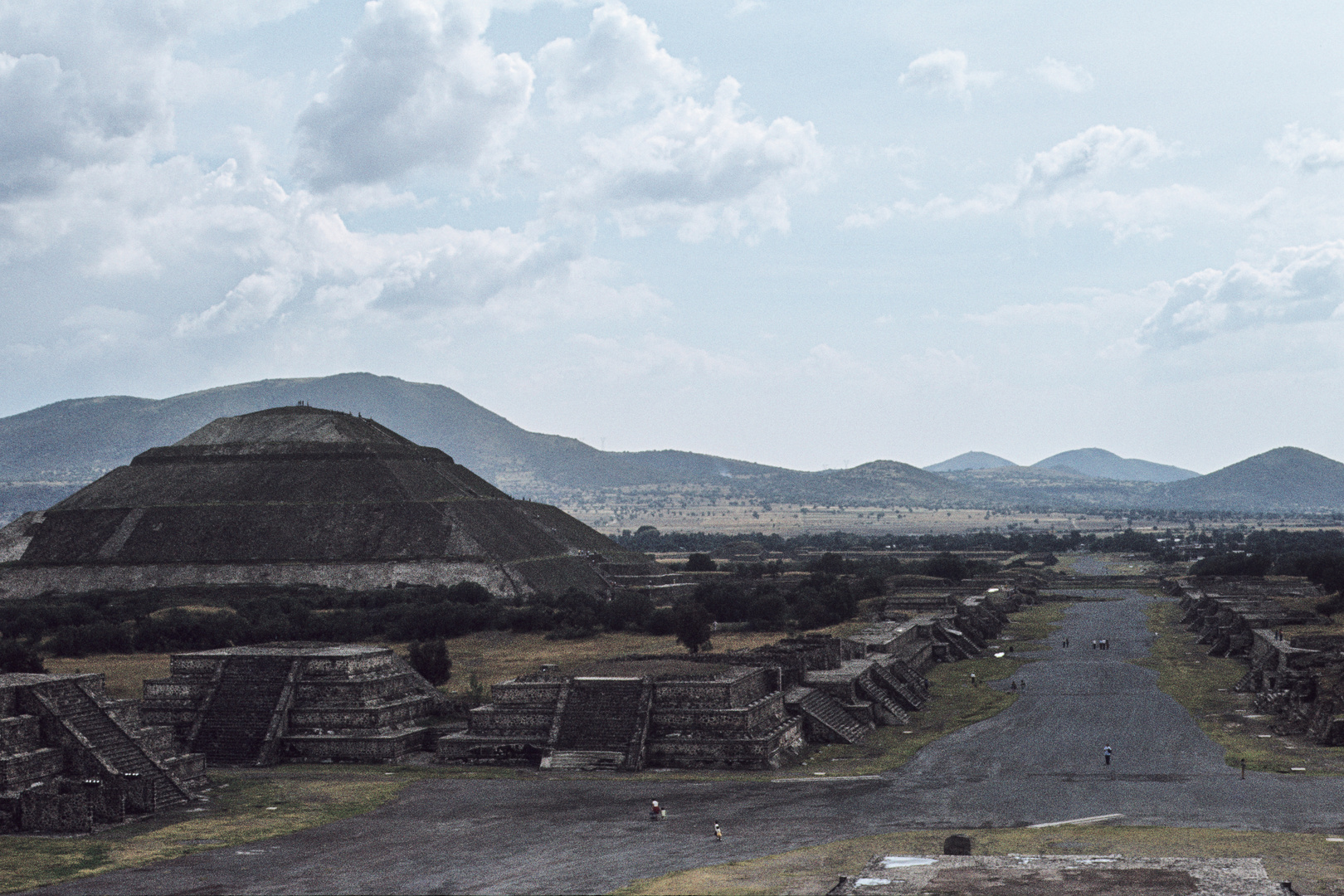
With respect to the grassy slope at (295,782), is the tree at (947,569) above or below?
above

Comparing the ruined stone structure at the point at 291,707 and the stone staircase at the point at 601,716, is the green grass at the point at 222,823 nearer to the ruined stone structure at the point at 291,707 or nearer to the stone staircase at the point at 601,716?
the ruined stone structure at the point at 291,707

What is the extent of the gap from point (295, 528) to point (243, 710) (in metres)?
78.9

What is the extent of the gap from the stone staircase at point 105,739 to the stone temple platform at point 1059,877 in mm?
23990

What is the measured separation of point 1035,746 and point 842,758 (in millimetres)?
7996

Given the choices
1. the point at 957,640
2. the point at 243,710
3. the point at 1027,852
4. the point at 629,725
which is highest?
the point at 243,710

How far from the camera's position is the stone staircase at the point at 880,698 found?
199 ft

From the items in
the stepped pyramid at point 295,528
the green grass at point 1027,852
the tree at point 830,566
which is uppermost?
the stepped pyramid at point 295,528

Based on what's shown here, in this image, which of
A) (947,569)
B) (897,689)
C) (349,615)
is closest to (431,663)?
(897,689)

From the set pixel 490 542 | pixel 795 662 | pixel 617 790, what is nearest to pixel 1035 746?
pixel 795 662

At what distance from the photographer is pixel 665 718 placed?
166 ft

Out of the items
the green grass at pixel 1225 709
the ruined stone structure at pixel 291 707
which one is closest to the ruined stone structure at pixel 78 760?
the ruined stone structure at pixel 291 707

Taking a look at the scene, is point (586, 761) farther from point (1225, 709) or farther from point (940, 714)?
point (1225, 709)

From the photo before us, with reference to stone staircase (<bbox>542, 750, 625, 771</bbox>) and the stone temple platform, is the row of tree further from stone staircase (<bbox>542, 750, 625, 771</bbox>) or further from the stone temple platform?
the stone temple platform

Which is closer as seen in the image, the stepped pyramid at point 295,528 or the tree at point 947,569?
the stepped pyramid at point 295,528
